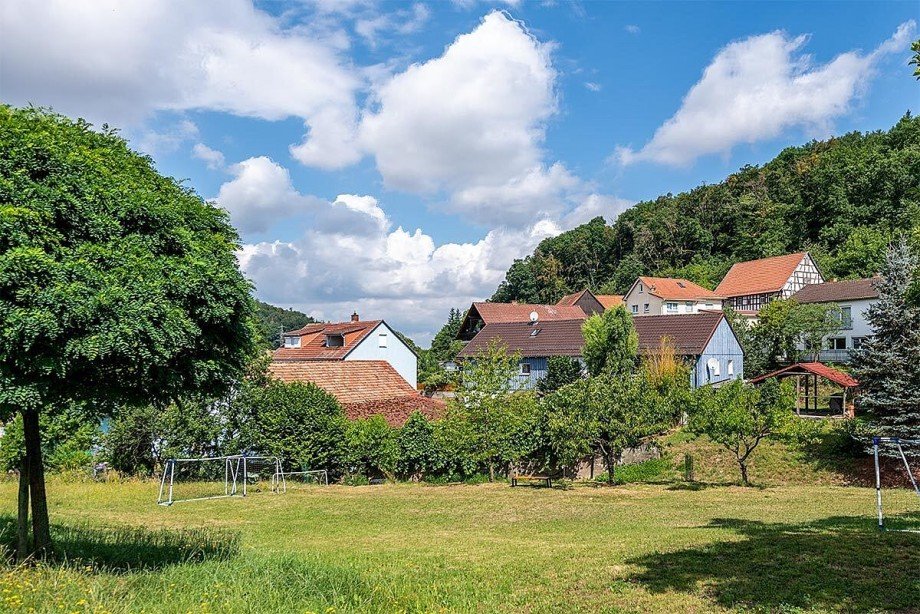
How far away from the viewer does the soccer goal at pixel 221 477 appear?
840 inches

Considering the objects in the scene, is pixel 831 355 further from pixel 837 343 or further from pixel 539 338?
pixel 539 338

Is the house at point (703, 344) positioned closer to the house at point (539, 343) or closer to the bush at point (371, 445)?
the house at point (539, 343)

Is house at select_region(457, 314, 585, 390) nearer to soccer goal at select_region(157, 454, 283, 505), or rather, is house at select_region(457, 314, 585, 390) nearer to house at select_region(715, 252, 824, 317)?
house at select_region(715, 252, 824, 317)

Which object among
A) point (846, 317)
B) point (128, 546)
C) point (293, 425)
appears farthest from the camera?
point (846, 317)

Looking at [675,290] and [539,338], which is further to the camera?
[675,290]

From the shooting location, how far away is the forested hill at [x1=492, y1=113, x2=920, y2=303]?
2515 inches

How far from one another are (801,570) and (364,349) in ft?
135

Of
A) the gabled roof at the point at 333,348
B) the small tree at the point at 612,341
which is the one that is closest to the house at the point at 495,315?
the gabled roof at the point at 333,348

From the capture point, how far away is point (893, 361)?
23.8 m

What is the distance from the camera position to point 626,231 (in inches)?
3912

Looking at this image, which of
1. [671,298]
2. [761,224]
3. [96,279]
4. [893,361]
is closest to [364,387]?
[893,361]

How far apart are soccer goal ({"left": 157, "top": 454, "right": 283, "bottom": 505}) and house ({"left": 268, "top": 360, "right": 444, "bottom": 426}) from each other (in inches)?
176

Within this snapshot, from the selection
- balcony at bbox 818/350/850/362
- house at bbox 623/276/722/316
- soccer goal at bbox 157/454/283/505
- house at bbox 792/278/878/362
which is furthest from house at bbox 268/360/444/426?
house at bbox 623/276/722/316

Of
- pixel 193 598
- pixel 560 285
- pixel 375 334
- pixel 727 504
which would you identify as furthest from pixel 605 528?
pixel 560 285
